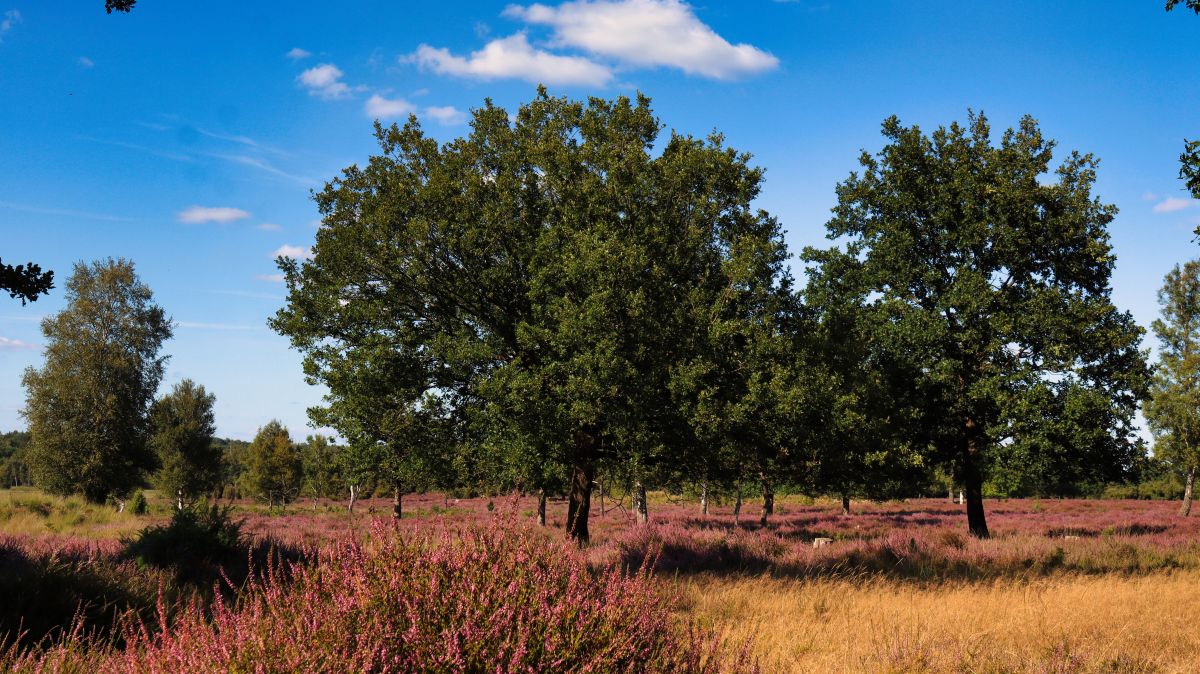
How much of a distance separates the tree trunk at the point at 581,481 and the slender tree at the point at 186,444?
3691cm

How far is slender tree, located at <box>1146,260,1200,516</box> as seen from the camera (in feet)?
115

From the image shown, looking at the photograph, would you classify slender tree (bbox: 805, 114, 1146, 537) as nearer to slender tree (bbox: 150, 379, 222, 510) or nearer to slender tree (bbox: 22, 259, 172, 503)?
slender tree (bbox: 22, 259, 172, 503)

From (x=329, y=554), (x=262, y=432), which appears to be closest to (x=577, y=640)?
(x=329, y=554)

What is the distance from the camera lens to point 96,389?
119ft

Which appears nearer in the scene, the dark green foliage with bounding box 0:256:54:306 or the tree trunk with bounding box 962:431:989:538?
Answer: the dark green foliage with bounding box 0:256:54:306

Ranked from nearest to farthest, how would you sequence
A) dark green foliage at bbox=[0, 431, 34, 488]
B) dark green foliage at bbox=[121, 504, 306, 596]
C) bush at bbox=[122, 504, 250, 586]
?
dark green foliage at bbox=[121, 504, 306, 596], bush at bbox=[122, 504, 250, 586], dark green foliage at bbox=[0, 431, 34, 488]

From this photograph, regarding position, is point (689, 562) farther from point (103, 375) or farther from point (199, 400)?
point (199, 400)

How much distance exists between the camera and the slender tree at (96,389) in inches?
1415

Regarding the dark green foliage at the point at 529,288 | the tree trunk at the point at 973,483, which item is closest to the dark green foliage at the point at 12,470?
the dark green foliage at the point at 529,288

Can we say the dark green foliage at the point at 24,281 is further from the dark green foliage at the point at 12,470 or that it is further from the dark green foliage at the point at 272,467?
the dark green foliage at the point at 12,470

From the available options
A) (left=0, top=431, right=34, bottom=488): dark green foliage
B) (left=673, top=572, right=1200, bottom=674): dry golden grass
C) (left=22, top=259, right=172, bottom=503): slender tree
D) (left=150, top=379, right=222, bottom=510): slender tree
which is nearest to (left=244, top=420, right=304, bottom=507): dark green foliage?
(left=150, top=379, right=222, bottom=510): slender tree

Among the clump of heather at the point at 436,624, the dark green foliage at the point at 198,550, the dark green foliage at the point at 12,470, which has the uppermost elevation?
the clump of heather at the point at 436,624

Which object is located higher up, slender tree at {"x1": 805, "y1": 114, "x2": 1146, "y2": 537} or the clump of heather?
slender tree at {"x1": 805, "y1": 114, "x2": 1146, "y2": 537}

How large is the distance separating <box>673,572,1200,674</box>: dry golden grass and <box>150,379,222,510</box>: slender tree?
145 ft
